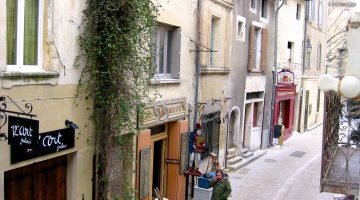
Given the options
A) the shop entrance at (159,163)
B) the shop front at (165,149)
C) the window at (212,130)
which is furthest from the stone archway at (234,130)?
the shop entrance at (159,163)

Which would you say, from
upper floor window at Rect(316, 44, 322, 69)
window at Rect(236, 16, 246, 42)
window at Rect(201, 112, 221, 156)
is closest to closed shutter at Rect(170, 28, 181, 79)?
window at Rect(201, 112, 221, 156)

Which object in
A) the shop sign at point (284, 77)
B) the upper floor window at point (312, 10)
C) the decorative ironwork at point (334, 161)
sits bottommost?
the decorative ironwork at point (334, 161)

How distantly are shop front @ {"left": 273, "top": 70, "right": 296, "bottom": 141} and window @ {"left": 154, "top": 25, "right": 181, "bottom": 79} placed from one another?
1224cm

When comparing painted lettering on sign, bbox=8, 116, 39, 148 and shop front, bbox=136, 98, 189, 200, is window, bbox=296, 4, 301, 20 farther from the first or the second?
painted lettering on sign, bbox=8, 116, 39, 148

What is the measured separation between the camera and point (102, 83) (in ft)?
27.1

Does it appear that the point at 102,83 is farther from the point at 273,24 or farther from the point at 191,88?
the point at 273,24

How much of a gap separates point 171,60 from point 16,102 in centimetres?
638

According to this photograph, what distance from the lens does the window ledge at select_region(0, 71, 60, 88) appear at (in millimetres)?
6248

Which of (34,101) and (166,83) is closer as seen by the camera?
(34,101)

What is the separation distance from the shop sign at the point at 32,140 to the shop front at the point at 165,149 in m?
3.33

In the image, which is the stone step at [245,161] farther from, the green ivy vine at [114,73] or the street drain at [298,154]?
the green ivy vine at [114,73]

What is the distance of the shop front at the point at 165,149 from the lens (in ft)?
36.0

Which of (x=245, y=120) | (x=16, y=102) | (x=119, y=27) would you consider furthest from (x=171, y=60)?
(x=245, y=120)

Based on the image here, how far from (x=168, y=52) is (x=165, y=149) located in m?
2.62
